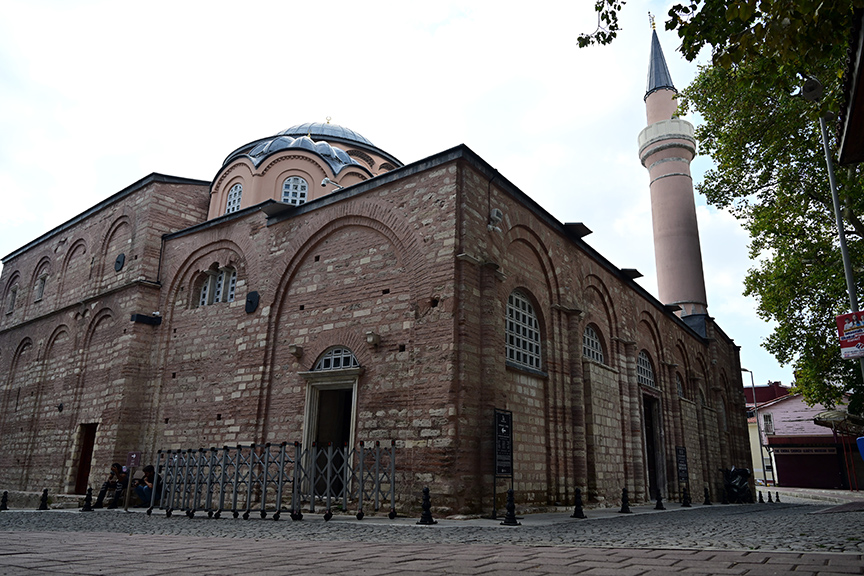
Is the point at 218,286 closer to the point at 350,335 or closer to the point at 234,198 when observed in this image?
the point at 234,198

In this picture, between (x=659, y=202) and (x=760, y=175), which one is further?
(x=659, y=202)

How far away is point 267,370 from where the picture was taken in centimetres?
1281

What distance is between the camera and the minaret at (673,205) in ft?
84.1

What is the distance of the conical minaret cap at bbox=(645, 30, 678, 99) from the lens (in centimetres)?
2822

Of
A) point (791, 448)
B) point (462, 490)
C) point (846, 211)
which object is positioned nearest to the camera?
point (462, 490)

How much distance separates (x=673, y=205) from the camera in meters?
26.0

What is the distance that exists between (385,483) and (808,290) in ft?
43.5

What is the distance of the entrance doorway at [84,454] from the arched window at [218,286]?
4.71m

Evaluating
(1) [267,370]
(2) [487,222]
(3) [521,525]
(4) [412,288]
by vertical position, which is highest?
(2) [487,222]

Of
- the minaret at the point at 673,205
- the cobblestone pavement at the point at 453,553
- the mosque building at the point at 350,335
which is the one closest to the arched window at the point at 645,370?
the mosque building at the point at 350,335

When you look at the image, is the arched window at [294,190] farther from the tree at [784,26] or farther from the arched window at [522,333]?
the tree at [784,26]

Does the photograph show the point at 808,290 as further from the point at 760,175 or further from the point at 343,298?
the point at 343,298

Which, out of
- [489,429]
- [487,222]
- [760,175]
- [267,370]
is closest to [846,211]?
[760,175]

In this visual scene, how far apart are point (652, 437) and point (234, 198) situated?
14.9 m
